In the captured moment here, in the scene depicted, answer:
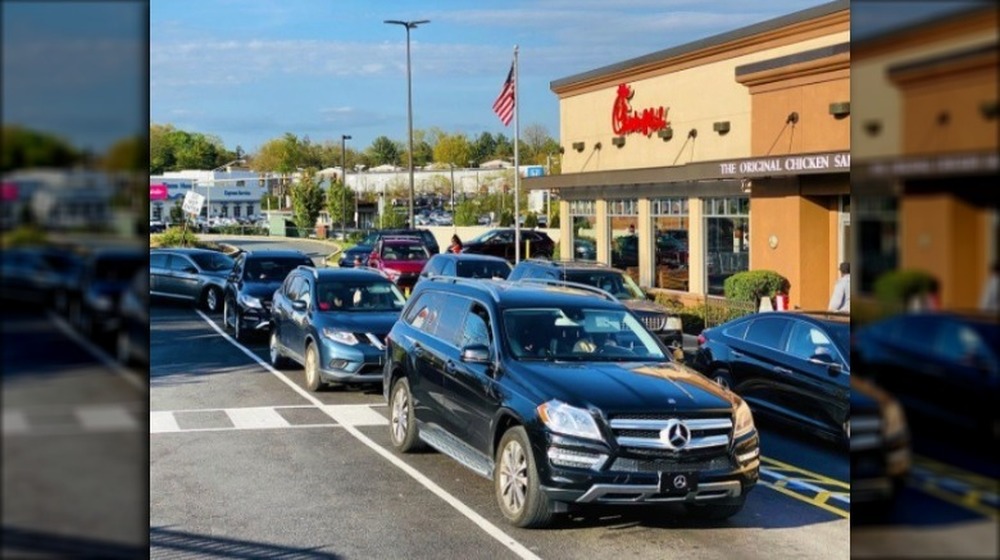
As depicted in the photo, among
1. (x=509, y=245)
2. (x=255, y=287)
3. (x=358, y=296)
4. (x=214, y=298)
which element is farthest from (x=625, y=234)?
(x=358, y=296)

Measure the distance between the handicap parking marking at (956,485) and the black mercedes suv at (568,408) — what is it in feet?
22.4

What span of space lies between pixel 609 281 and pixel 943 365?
1819 centimetres

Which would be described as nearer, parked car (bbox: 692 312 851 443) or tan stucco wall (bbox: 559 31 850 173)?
parked car (bbox: 692 312 851 443)

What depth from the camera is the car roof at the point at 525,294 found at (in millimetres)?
9766

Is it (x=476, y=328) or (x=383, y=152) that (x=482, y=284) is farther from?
(x=383, y=152)

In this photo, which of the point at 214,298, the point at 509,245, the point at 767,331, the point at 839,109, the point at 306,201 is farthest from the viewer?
the point at 306,201

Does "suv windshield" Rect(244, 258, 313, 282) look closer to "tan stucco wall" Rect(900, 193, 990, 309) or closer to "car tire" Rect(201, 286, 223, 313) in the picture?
"car tire" Rect(201, 286, 223, 313)

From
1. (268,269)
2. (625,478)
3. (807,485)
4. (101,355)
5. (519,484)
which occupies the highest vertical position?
(101,355)

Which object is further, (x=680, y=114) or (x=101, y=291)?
(x=680, y=114)

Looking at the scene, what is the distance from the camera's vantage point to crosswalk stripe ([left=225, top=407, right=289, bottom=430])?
1294 cm

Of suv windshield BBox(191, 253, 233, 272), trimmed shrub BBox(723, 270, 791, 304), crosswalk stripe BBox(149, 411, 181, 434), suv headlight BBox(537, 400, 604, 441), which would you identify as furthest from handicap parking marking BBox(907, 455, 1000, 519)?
suv windshield BBox(191, 253, 233, 272)

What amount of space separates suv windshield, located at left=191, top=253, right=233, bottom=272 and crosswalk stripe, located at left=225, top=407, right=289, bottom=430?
15323 millimetres

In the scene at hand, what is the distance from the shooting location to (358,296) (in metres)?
15.9

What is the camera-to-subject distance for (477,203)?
270 ft
